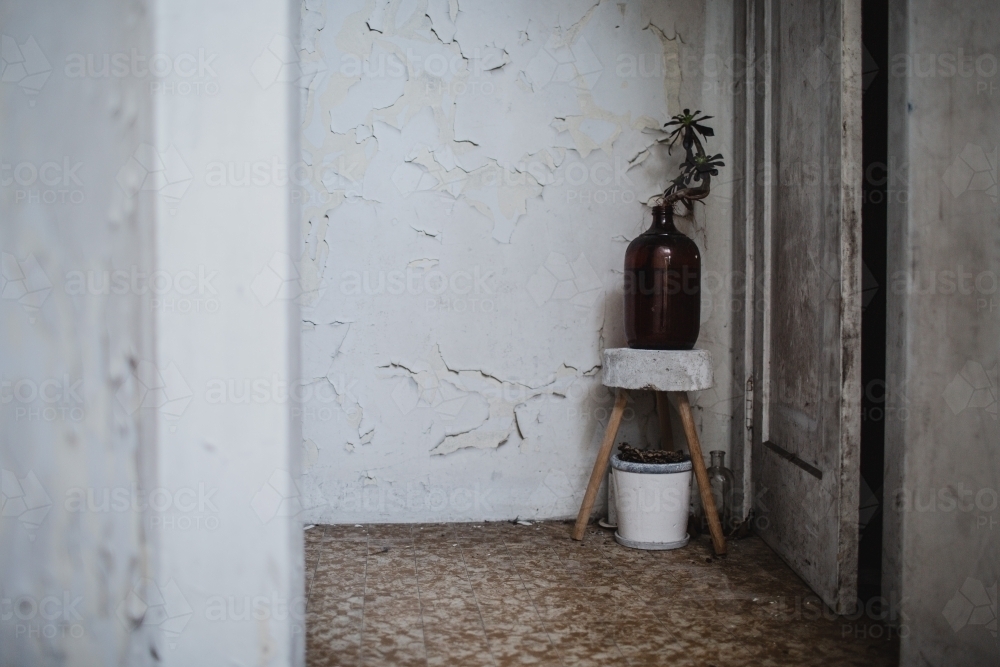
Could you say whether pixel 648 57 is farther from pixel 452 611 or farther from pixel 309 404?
pixel 452 611

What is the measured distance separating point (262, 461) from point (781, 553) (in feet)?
6.07

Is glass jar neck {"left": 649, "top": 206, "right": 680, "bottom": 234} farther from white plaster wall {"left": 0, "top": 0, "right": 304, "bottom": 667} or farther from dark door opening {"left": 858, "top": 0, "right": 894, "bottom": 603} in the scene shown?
white plaster wall {"left": 0, "top": 0, "right": 304, "bottom": 667}

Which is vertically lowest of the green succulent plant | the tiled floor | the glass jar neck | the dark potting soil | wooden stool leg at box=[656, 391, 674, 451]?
the tiled floor

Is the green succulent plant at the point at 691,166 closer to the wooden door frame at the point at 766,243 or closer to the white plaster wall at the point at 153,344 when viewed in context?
the wooden door frame at the point at 766,243

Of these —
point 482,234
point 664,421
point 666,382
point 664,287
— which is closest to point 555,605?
point 666,382

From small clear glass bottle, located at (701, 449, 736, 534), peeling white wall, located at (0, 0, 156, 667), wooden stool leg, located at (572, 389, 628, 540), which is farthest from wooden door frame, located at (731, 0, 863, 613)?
peeling white wall, located at (0, 0, 156, 667)

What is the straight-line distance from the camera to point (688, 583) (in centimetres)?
221

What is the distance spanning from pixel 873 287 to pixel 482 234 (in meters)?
1.34

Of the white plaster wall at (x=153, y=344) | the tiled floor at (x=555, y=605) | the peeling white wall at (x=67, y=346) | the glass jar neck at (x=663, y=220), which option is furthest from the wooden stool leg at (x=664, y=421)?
the peeling white wall at (x=67, y=346)

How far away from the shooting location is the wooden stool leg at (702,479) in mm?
2459

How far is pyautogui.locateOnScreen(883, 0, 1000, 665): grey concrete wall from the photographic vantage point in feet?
5.18

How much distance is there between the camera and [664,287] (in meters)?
2.52

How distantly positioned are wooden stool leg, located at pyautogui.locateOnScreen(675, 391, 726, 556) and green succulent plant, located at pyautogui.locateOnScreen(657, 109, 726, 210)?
2.29ft

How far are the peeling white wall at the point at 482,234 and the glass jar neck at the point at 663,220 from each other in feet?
0.97
